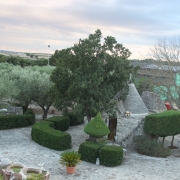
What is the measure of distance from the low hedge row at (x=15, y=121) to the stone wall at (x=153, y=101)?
1085cm

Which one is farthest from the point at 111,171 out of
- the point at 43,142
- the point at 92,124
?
the point at 43,142

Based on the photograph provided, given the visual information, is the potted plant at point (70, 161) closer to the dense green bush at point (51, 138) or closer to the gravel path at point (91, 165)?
the gravel path at point (91, 165)

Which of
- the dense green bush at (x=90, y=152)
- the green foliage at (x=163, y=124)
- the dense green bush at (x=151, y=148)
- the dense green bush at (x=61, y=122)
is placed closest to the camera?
the dense green bush at (x=90, y=152)

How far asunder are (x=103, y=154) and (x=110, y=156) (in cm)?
44

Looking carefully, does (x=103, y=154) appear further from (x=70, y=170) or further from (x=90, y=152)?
(x=70, y=170)

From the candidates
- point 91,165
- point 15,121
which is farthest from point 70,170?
point 15,121

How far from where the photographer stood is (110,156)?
16.1 meters

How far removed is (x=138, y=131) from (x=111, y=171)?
6258 mm

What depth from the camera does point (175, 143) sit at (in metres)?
23.2

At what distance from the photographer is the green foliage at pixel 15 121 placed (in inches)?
944

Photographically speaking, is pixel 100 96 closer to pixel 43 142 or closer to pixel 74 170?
pixel 43 142

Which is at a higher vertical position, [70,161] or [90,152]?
[70,161]

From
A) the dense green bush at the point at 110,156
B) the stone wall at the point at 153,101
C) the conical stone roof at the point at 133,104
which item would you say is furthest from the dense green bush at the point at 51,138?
the stone wall at the point at 153,101

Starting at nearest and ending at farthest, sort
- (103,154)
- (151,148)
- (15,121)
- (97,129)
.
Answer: (103,154) → (97,129) → (151,148) → (15,121)
